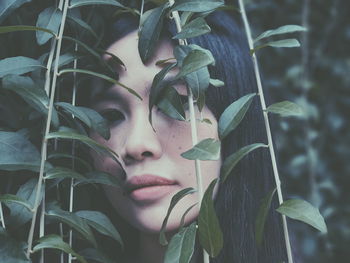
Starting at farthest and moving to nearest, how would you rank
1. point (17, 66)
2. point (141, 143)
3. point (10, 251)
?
point (141, 143) < point (17, 66) < point (10, 251)

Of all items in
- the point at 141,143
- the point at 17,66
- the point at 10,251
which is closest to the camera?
the point at 10,251

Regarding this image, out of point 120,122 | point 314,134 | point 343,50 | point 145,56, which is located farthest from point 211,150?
point 343,50

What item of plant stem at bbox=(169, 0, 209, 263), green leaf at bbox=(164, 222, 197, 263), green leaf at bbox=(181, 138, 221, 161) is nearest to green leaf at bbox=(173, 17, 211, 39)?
plant stem at bbox=(169, 0, 209, 263)

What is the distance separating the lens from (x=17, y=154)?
2.43 ft

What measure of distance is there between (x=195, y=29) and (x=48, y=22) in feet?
0.77

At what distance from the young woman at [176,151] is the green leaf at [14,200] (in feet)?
0.80

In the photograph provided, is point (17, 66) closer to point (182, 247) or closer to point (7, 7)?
point (7, 7)

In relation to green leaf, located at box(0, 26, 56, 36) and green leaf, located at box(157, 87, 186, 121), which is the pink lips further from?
green leaf, located at box(0, 26, 56, 36)

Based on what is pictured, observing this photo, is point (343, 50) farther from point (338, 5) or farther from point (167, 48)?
point (167, 48)

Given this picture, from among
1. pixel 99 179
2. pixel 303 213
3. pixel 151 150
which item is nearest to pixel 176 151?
pixel 151 150

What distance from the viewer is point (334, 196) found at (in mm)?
1974

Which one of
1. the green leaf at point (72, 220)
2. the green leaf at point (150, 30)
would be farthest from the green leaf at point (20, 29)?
the green leaf at point (72, 220)

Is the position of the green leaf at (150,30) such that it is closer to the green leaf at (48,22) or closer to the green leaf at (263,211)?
the green leaf at (48,22)

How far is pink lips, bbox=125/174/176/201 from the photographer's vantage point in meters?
0.93
